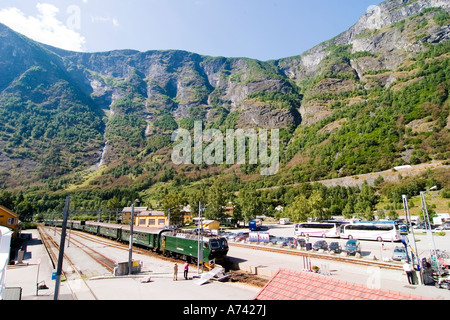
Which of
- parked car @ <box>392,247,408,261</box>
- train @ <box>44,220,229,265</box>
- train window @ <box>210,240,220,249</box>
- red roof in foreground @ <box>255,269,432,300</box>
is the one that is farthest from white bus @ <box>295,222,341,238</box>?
red roof in foreground @ <box>255,269,432,300</box>

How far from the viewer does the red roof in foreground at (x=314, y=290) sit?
21.1 feet

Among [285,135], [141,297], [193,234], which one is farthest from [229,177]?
[141,297]

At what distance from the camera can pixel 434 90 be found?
427 feet

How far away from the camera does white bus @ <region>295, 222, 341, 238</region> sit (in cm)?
4231

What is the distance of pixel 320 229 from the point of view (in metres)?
44.0

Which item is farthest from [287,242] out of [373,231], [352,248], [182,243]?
[182,243]

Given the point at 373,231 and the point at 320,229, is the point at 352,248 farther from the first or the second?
the point at 320,229

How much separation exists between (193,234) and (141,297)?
9.98 m

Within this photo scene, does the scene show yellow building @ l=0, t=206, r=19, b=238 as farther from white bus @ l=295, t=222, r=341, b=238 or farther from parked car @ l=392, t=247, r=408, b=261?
parked car @ l=392, t=247, r=408, b=261

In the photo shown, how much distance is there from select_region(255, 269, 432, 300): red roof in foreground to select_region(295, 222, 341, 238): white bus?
36.3m

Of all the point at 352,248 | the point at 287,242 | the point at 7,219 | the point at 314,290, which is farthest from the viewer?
the point at 7,219

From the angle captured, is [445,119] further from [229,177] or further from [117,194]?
[117,194]

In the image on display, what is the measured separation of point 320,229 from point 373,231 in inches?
341
